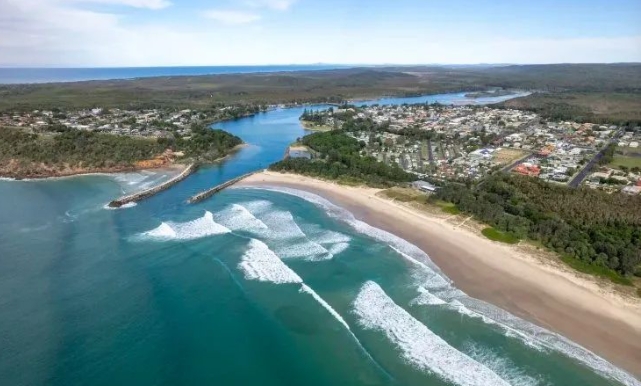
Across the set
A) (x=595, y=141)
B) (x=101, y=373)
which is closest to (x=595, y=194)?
(x=595, y=141)

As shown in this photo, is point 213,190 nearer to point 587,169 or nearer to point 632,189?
point 632,189

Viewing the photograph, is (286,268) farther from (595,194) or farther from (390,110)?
(390,110)

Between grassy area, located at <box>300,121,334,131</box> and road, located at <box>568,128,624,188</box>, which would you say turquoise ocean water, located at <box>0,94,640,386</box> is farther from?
grassy area, located at <box>300,121,334,131</box>

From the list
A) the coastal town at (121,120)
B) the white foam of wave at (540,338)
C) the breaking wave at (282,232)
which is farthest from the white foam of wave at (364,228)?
the coastal town at (121,120)

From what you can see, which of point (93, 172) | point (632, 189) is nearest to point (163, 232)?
point (93, 172)

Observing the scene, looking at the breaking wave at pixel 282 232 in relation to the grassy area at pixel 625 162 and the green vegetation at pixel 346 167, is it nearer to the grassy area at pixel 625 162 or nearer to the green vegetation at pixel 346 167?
the green vegetation at pixel 346 167

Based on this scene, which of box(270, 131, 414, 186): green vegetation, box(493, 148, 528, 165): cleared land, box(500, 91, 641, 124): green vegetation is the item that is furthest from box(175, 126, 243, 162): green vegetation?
box(500, 91, 641, 124): green vegetation
